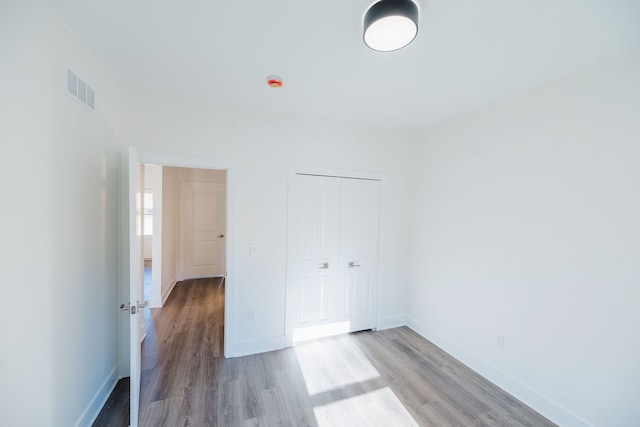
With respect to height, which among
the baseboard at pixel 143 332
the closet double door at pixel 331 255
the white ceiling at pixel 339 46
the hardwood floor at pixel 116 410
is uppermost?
the white ceiling at pixel 339 46

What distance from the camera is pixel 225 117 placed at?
2.52 metres

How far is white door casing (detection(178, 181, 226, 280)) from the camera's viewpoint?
520cm

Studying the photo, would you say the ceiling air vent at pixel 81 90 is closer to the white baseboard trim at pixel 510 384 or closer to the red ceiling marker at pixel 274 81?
the red ceiling marker at pixel 274 81

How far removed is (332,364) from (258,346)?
0.84 metres

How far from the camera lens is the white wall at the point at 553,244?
1.60 m

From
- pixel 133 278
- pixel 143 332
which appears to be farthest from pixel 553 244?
pixel 143 332

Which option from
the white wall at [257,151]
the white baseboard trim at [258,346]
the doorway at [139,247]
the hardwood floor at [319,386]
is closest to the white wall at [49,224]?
the doorway at [139,247]

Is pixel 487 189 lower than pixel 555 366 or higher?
higher

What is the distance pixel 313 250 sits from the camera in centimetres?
294

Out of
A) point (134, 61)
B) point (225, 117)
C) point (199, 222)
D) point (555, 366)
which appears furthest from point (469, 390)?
point (199, 222)

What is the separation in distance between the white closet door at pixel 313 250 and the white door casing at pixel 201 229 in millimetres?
3120

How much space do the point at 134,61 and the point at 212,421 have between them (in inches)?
110

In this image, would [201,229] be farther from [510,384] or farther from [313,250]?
[510,384]

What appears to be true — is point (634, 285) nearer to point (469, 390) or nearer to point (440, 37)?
point (469, 390)
